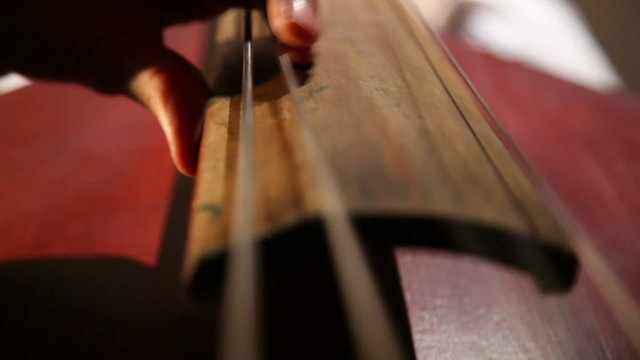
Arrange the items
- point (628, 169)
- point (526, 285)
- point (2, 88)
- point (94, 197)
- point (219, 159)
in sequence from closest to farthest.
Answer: point (219, 159) → point (526, 285) → point (94, 197) → point (628, 169) → point (2, 88)

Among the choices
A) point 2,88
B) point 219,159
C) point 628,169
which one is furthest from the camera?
point 2,88

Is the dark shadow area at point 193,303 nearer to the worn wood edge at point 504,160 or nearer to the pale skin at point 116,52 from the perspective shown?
the worn wood edge at point 504,160

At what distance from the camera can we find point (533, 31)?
1.24m

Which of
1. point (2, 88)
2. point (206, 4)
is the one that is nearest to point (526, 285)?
point (206, 4)

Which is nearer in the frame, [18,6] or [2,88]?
[18,6]

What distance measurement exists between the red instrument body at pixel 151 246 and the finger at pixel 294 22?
0.83 ft

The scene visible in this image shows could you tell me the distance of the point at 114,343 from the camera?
449mm

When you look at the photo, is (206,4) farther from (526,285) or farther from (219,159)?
(526,285)

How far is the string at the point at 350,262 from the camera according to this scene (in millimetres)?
309

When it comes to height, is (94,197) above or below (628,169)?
above

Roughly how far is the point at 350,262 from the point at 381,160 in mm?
83

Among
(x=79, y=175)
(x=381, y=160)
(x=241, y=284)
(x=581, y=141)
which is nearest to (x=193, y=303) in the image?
(x=241, y=284)

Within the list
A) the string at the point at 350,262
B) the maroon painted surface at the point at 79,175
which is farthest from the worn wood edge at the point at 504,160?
the maroon painted surface at the point at 79,175

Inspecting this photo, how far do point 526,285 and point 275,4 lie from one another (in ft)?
1.29
